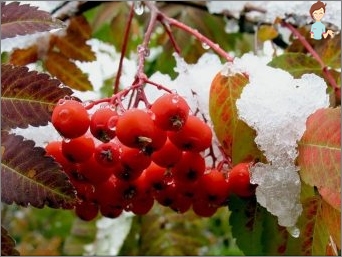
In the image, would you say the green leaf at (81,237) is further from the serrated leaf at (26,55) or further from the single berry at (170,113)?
the single berry at (170,113)

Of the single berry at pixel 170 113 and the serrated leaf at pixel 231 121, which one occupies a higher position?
the single berry at pixel 170 113

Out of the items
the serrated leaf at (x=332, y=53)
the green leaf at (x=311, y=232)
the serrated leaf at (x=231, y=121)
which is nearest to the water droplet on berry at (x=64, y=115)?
the serrated leaf at (x=231, y=121)

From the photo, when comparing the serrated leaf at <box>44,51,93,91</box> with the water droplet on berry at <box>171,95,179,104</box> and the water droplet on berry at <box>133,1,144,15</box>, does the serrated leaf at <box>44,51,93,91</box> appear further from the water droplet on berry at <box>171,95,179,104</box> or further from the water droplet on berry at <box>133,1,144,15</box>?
the water droplet on berry at <box>171,95,179,104</box>

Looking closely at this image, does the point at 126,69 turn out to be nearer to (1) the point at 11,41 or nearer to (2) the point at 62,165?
(1) the point at 11,41

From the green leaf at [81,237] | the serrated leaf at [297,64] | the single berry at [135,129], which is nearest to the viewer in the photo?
the single berry at [135,129]

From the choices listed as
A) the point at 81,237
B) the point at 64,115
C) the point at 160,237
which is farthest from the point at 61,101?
the point at 81,237

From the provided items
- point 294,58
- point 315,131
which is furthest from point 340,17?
point 315,131
